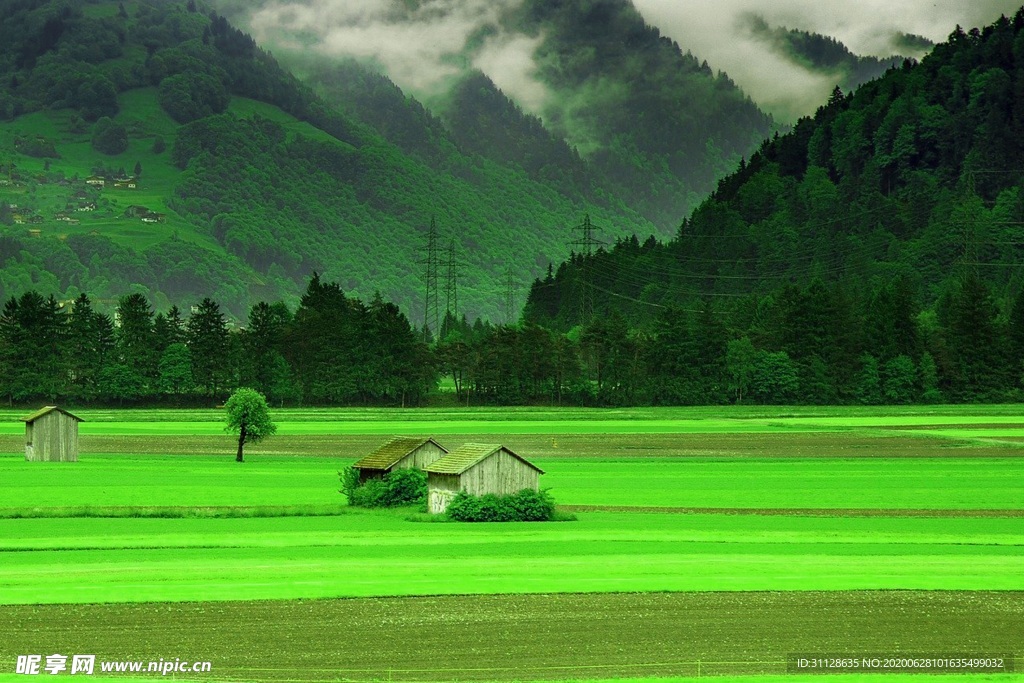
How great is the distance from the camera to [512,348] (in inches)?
7402

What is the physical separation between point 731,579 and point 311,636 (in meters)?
16.4

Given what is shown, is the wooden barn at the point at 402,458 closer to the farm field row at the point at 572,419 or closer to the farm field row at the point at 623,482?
the farm field row at the point at 623,482

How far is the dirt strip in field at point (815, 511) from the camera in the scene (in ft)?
228

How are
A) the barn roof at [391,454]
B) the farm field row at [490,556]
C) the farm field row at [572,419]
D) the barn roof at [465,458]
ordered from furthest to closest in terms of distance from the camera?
the farm field row at [572,419]
the barn roof at [391,454]
the barn roof at [465,458]
the farm field row at [490,556]

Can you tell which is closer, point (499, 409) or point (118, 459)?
point (118, 459)

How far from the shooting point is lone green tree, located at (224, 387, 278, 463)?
102 m

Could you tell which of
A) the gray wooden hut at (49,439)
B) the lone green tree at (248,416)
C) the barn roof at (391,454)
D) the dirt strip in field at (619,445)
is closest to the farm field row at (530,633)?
the barn roof at (391,454)

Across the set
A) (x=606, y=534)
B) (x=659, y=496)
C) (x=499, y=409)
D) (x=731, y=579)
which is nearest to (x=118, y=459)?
(x=659, y=496)

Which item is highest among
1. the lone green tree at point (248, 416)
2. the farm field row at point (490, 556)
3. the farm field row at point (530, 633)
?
the lone green tree at point (248, 416)

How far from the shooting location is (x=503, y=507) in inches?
2707

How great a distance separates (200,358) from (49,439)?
3353 inches

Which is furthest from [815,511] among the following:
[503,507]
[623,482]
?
[623,482]

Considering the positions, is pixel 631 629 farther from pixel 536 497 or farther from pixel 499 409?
pixel 499 409

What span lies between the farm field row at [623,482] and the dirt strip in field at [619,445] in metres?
4.89
